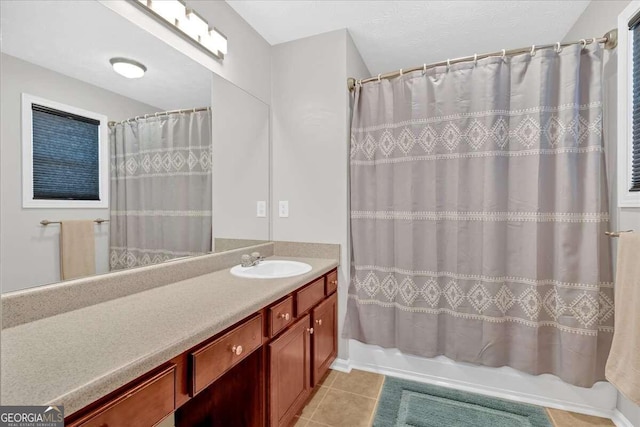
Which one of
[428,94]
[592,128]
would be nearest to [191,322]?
[428,94]

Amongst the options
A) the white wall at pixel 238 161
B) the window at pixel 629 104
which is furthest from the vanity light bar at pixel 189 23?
the window at pixel 629 104

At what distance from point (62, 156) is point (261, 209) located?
124 centimetres

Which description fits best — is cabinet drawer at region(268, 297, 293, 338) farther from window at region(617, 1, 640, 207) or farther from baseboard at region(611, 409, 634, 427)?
baseboard at region(611, 409, 634, 427)

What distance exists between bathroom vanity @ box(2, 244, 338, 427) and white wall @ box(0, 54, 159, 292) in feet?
0.58

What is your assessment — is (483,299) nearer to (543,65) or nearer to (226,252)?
(543,65)

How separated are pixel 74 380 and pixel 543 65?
7.89ft

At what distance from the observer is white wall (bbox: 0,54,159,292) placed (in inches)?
35.4

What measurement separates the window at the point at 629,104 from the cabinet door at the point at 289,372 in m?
1.77

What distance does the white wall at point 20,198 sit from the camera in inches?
35.4

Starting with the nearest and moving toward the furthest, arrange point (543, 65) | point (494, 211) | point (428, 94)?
point (543, 65) < point (494, 211) < point (428, 94)

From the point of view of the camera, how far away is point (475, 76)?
1768 millimetres

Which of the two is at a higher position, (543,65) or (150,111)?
(543,65)

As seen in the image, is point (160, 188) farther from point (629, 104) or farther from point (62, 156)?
point (629, 104)

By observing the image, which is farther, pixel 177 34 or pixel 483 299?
pixel 483 299
